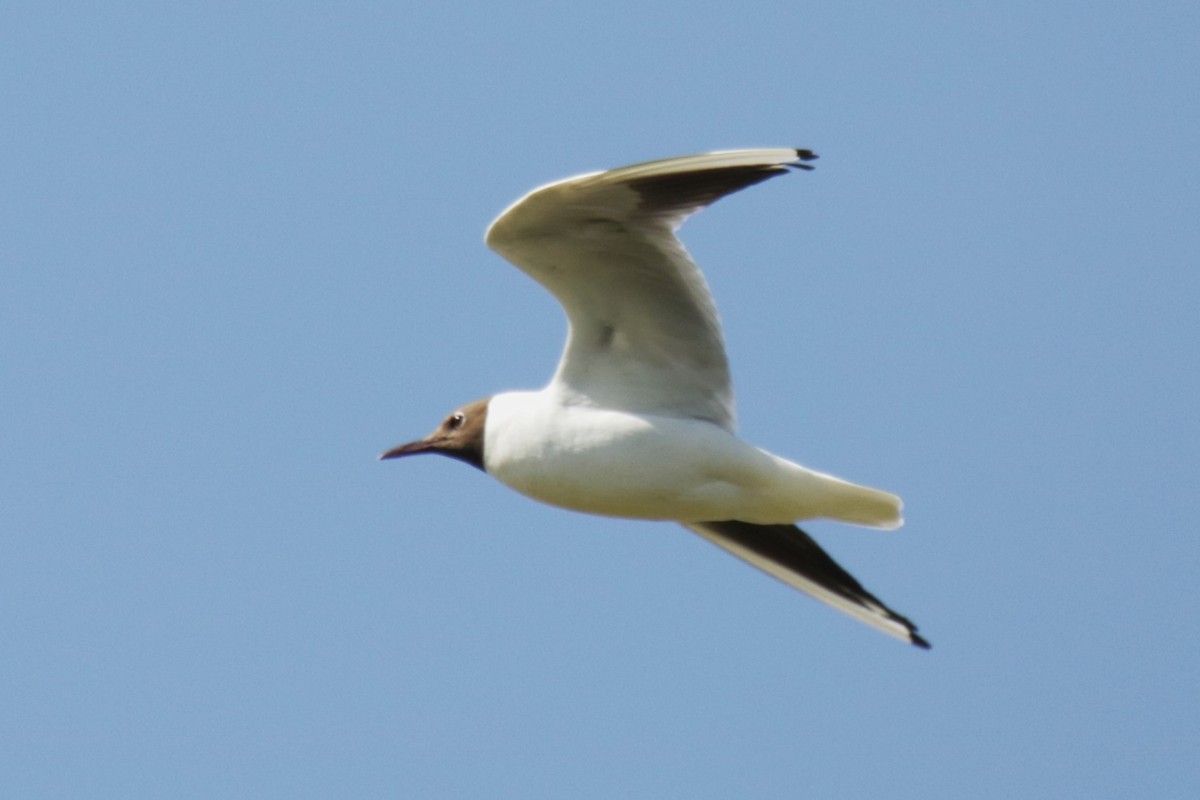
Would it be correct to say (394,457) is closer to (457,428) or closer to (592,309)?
(457,428)

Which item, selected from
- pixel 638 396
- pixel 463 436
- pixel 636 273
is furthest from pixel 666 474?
pixel 463 436

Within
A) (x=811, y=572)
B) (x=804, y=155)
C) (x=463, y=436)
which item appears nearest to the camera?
(x=804, y=155)

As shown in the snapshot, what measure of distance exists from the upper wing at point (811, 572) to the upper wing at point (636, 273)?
877 mm

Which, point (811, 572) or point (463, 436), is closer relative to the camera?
point (463, 436)

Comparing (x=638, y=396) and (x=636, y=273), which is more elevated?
(x=636, y=273)

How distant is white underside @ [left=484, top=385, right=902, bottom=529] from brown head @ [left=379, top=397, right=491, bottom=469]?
1.29 ft

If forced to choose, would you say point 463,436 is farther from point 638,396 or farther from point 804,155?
point 804,155

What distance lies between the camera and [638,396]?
8445 mm

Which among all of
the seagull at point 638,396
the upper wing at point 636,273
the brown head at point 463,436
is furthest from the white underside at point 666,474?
the brown head at point 463,436

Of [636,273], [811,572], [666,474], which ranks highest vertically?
[636,273]

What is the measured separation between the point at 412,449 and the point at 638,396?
1248 mm

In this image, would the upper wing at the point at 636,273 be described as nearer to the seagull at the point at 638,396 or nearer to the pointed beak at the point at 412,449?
the seagull at the point at 638,396

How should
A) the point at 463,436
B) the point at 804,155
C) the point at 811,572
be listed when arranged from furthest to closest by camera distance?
the point at 811,572 → the point at 463,436 → the point at 804,155

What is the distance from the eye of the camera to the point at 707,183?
25.9 feet
